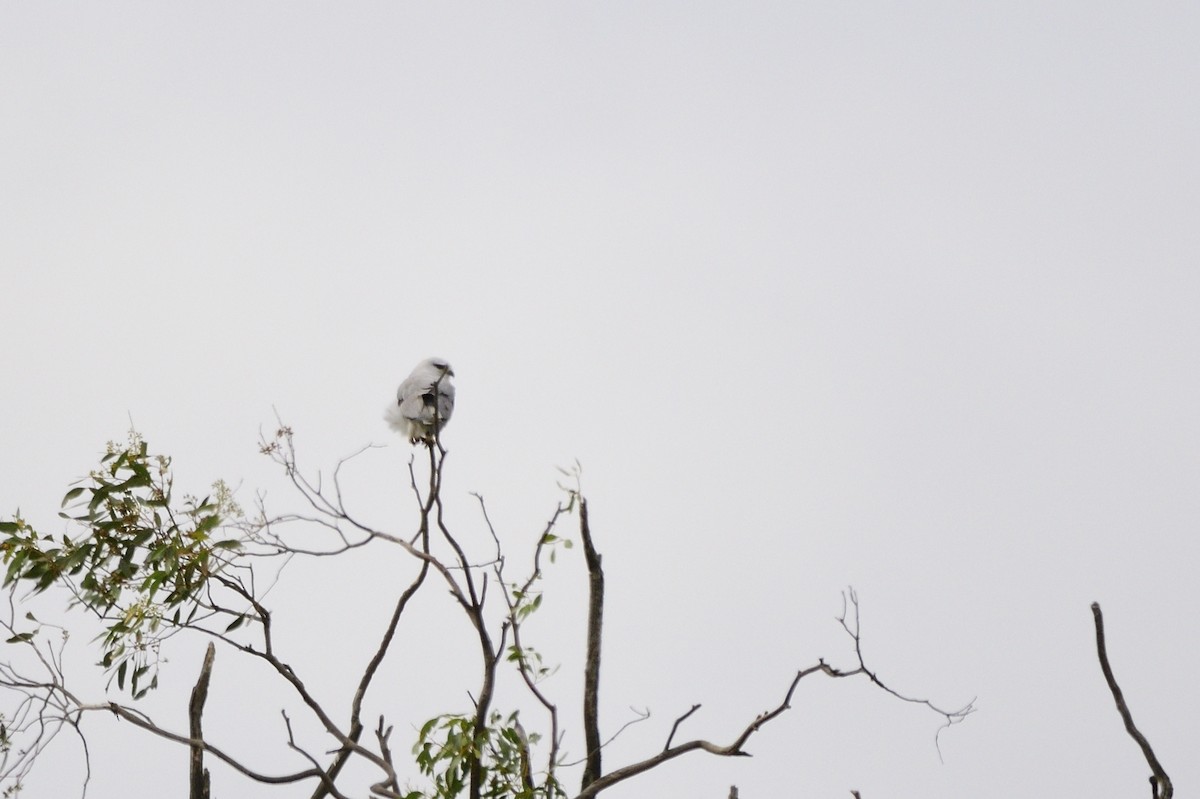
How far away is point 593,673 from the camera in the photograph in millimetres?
3699

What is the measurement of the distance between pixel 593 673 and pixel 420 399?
12.3 ft

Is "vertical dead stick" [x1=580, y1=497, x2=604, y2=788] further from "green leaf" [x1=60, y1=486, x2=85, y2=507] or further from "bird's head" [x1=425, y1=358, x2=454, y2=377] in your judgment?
"bird's head" [x1=425, y1=358, x2=454, y2=377]

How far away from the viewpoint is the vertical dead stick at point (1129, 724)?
2609mm

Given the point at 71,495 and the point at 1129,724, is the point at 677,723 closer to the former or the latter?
the point at 1129,724

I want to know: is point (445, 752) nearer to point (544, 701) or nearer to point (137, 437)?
point (544, 701)

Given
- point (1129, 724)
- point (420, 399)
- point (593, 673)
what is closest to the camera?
point (1129, 724)

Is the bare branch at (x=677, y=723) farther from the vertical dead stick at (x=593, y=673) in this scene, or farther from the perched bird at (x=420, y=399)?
the perched bird at (x=420, y=399)

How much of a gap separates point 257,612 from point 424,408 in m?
3.29

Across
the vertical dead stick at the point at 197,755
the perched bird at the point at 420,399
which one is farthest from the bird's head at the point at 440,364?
the vertical dead stick at the point at 197,755

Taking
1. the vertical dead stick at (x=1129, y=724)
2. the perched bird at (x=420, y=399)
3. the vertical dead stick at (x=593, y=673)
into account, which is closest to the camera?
the vertical dead stick at (x=1129, y=724)

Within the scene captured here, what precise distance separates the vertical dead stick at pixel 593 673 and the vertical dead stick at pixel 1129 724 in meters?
1.60

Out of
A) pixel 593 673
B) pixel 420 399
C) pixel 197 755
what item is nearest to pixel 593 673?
pixel 593 673

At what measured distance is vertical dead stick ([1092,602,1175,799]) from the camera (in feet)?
8.56

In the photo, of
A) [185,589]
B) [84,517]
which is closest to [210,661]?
[185,589]
